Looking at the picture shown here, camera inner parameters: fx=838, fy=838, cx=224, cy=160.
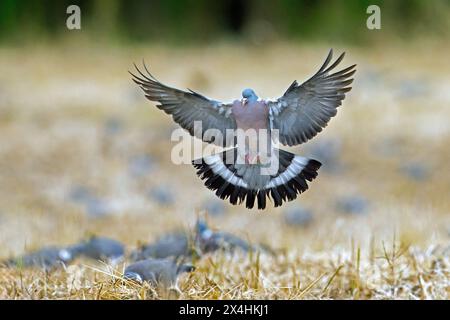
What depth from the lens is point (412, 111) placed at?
8.88m

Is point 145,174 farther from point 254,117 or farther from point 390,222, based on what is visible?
point 254,117

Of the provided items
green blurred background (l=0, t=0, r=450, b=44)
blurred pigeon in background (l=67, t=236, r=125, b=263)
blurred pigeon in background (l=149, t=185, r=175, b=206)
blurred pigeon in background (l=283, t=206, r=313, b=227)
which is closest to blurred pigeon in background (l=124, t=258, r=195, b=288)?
blurred pigeon in background (l=67, t=236, r=125, b=263)

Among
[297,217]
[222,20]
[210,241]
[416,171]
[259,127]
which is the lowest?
[297,217]

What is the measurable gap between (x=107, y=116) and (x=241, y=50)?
438 cm

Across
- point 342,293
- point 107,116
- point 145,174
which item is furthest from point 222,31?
point 342,293

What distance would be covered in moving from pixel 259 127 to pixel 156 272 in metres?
0.69

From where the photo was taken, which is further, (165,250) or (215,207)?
(215,207)

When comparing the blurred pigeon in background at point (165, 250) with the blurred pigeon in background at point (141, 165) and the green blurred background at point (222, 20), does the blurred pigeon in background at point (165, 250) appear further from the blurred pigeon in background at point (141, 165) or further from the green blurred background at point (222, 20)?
the green blurred background at point (222, 20)

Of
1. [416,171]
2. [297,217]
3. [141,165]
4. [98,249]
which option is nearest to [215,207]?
[297,217]

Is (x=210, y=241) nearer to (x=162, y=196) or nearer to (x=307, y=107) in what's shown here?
(x=307, y=107)

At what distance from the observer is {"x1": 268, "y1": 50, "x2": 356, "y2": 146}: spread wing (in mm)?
2236

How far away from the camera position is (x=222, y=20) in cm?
1432

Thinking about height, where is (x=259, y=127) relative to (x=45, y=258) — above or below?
above

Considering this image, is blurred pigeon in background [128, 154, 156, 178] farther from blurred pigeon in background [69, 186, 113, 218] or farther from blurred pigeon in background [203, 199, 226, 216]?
blurred pigeon in background [203, 199, 226, 216]
